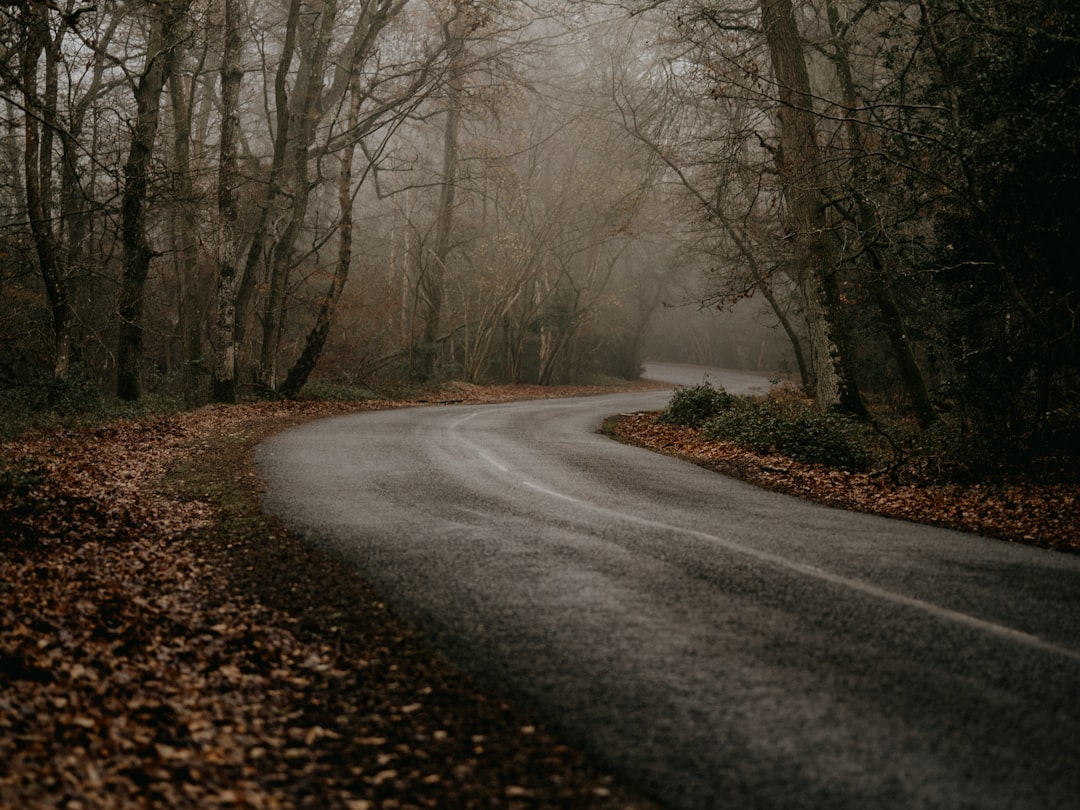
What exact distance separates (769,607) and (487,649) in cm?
208

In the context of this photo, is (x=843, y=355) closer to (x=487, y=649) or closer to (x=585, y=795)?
(x=487, y=649)

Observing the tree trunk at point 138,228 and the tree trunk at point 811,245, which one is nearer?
the tree trunk at point 811,245

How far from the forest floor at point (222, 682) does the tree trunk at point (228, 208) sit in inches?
463

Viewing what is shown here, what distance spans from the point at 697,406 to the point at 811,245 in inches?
182

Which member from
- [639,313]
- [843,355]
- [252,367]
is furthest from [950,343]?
[639,313]

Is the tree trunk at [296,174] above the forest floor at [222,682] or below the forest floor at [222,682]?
above

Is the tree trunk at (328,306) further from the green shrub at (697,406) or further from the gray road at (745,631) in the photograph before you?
the gray road at (745,631)

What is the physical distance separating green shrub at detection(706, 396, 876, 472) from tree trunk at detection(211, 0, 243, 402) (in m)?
12.0

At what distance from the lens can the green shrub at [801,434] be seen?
43.6 feet

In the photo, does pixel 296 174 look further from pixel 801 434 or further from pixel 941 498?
pixel 941 498

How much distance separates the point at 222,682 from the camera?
4980 mm

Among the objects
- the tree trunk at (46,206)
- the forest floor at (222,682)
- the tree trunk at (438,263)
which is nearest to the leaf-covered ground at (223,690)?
the forest floor at (222,682)

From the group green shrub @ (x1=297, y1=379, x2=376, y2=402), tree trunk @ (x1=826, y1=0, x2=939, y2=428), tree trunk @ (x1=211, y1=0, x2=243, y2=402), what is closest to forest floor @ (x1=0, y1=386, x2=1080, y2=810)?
tree trunk @ (x1=826, y1=0, x2=939, y2=428)

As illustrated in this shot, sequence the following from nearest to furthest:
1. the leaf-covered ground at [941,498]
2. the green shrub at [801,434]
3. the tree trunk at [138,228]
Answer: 1. the leaf-covered ground at [941,498]
2. the green shrub at [801,434]
3. the tree trunk at [138,228]
